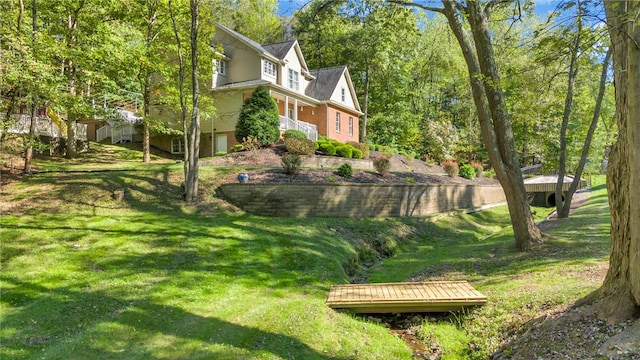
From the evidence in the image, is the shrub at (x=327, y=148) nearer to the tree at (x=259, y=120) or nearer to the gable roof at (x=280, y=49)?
the tree at (x=259, y=120)

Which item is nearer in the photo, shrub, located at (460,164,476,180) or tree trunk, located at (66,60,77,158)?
tree trunk, located at (66,60,77,158)

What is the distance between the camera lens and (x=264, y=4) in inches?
1711

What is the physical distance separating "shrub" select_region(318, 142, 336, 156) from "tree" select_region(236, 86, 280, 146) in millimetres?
2443

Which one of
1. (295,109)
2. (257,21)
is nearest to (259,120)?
(295,109)

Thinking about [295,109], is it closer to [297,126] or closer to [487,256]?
[297,126]

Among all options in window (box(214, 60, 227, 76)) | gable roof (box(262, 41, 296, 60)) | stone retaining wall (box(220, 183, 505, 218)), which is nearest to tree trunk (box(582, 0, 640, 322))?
stone retaining wall (box(220, 183, 505, 218))

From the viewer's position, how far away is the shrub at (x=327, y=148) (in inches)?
850

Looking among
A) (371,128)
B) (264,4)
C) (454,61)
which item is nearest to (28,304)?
(371,128)

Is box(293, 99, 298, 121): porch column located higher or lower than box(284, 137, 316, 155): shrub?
higher

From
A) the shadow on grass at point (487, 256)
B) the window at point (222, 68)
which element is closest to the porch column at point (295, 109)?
the window at point (222, 68)

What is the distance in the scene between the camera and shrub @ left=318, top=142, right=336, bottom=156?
70.8 feet

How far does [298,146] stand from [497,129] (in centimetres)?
1120

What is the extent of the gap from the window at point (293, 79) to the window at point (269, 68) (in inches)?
→ 63.4

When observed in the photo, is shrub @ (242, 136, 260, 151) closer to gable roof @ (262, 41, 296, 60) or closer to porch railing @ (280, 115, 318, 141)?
porch railing @ (280, 115, 318, 141)
